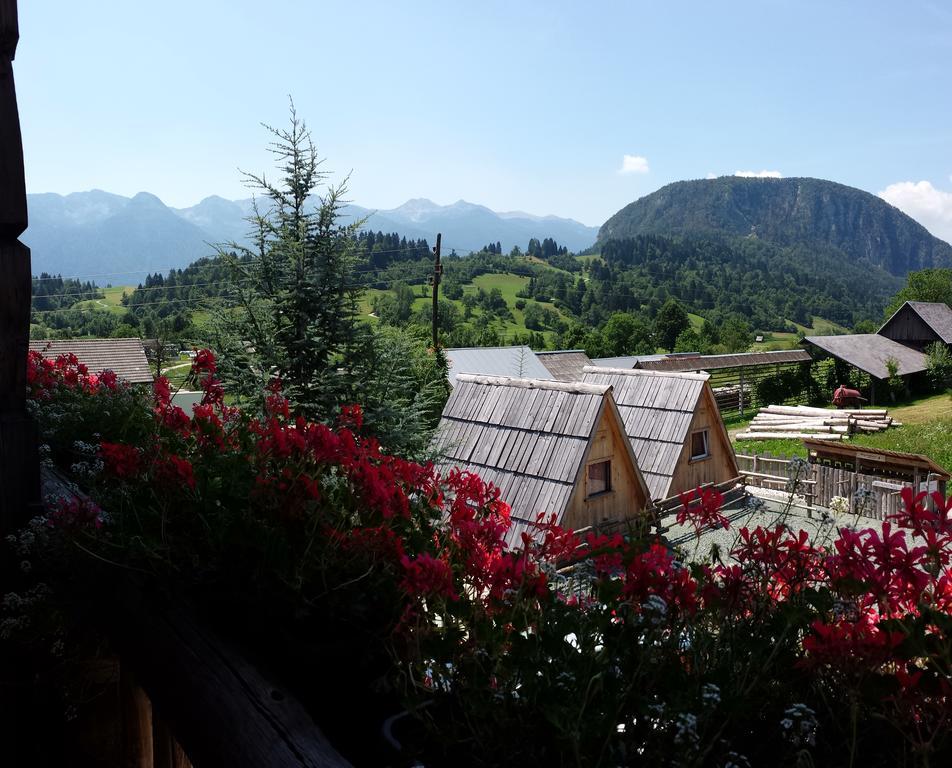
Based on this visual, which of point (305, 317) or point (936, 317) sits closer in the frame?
point (305, 317)

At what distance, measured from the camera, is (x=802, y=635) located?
Result: 1.21m

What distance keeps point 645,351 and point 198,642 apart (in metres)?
78.8

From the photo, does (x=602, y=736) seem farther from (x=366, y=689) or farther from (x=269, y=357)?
(x=269, y=357)

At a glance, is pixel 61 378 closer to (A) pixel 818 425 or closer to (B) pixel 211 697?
(B) pixel 211 697

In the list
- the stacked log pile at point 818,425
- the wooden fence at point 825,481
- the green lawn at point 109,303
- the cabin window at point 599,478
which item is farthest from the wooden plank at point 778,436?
the green lawn at point 109,303

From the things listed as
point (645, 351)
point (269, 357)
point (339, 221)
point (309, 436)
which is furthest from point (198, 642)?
point (645, 351)

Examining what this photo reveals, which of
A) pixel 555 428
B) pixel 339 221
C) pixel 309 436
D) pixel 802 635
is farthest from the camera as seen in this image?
pixel 555 428

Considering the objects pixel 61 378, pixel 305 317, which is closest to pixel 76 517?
pixel 61 378

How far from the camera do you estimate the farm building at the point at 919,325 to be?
44.6 m

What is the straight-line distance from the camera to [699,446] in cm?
1538

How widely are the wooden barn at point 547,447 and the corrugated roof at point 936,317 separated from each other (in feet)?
139

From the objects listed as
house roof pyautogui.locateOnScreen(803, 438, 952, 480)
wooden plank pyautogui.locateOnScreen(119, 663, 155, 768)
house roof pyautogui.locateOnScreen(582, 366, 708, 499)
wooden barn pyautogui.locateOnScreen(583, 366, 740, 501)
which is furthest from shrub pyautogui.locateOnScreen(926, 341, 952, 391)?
wooden plank pyautogui.locateOnScreen(119, 663, 155, 768)

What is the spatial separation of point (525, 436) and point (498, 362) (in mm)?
12172

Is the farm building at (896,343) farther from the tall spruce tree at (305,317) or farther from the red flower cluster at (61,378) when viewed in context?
the red flower cluster at (61,378)
